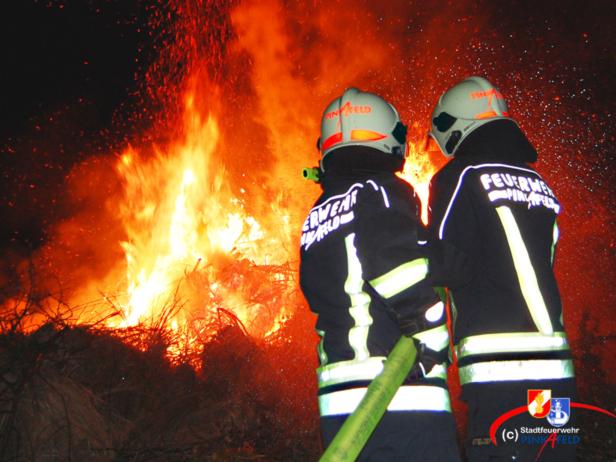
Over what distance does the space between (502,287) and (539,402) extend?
0.57m

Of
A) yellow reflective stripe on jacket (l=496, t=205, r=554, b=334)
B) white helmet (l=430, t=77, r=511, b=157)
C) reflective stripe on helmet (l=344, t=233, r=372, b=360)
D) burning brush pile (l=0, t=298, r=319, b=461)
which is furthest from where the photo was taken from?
burning brush pile (l=0, t=298, r=319, b=461)

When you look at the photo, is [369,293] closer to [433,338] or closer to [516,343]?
[433,338]

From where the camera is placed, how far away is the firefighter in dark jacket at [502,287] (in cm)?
255

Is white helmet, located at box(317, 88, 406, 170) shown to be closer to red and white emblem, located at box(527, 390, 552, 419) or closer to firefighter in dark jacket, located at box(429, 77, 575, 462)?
firefighter in dark jacket, located at box(429, 77, 575, 462)

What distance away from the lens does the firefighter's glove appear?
7.97 feet

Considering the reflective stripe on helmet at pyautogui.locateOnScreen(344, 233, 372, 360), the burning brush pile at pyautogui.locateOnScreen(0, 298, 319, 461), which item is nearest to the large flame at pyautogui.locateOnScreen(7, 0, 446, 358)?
the burning brush pile at pyautogui.locateOnScreen(0, 298, 319, 461)

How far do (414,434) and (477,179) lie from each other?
1.37m

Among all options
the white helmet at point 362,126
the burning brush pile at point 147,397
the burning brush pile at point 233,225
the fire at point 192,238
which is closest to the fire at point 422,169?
the burning brush pile at point 233,225

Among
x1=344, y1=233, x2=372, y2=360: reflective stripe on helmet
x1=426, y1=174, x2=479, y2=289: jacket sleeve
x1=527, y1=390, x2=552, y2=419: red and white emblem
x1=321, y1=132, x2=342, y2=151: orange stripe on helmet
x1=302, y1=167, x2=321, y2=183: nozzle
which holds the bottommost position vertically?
x1=527, y1=390, x2=552, y2=419: red and white emblem

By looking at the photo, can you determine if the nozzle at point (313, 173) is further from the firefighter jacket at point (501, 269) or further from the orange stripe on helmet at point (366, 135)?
the firefighter jacket at point (501, 269)

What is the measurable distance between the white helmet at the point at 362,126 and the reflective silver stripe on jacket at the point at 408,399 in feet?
4.34

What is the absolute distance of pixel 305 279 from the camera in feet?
9.38

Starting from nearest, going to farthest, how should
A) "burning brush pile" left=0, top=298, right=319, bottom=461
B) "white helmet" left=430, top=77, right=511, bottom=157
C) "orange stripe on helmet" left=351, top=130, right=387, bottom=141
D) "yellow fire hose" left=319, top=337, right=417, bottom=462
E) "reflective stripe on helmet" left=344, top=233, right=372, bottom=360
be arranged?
"yellow fire hose" left=319, top=337, right=417, bottom=462, "reflective stripe on helmet" left=344, top=233, right=372, bottom=360, "orange stripe on helmet" left=351, top=130, right=387, bottom=141, "white helmet" left=430, top=77, right=511, bottom=157, "burning brush pile" left=0, top=298, right=319, bottom=461

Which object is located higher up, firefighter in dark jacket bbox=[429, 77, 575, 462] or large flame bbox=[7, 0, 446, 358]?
large flame bbox=[7, 0, 446, 358]
